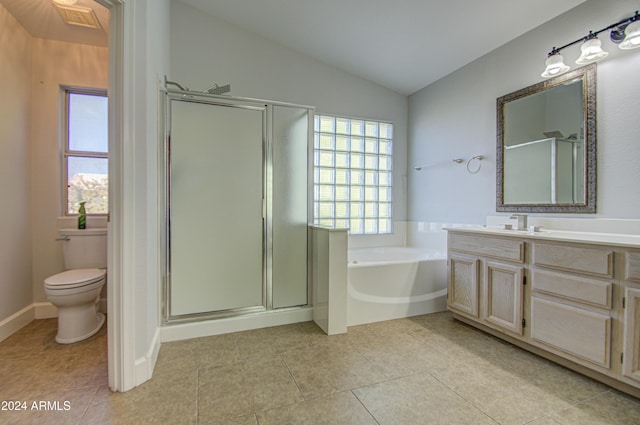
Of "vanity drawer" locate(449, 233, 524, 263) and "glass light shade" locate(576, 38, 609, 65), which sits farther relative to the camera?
"vanity drawer" locate(449, 233, 524, 263)

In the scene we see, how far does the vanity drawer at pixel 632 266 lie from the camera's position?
4.72 feet

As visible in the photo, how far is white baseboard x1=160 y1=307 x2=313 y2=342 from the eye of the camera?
2.15 m

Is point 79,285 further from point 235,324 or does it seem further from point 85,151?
point 85,151

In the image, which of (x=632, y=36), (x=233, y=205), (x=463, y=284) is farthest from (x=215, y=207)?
(x=632, y=36)

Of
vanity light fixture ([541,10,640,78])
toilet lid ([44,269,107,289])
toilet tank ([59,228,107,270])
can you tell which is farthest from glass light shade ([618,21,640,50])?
toilet tank ([59,228,107,270])

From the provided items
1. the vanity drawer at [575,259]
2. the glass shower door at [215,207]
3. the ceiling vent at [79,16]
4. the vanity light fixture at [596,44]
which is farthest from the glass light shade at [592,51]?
the ceiling vent at [79,16]

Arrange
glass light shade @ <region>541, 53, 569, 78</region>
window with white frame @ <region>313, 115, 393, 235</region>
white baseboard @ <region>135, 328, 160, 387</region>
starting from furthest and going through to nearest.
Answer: window with white frame @ <region>313, 115, 393, 235</region> < glass light shade @ <region>541, 53, 569, 78</region> < white baseboard @ <region>135, 328, 160, 387</region>

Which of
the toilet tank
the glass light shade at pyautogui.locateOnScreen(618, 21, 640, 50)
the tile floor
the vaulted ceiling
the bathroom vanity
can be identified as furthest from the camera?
the toilet tank

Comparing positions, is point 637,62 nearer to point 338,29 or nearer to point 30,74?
point 338,29

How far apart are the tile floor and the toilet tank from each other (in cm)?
61

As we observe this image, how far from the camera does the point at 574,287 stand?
1674 mm

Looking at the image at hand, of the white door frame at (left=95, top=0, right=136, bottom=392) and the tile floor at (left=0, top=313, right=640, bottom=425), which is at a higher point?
the white door frame at (left=95, top=0, right=136, bottom=392)

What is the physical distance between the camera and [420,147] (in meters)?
3.67

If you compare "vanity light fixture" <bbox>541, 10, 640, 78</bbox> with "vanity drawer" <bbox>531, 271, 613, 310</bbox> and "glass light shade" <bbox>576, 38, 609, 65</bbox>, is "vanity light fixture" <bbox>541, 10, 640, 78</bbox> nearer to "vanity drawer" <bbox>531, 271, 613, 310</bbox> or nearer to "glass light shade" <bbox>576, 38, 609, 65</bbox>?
"glass light shade" <bbox>576, 38, 609, 65</bbox>
